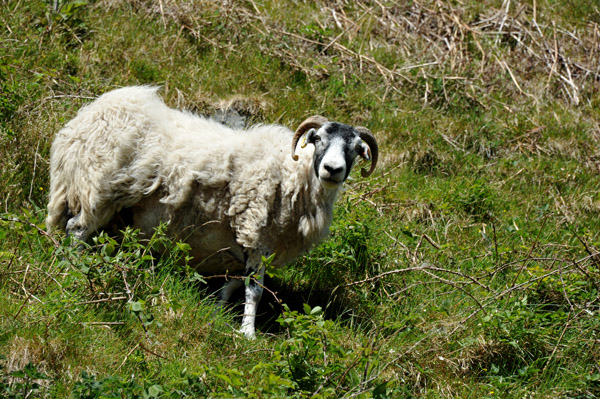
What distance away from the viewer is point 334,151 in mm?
5309

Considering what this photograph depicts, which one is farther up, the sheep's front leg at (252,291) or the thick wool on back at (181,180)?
the thick wool on back at (181,180)

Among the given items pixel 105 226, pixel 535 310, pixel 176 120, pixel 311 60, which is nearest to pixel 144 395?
pixel 105 226

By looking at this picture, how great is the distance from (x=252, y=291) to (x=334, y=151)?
1.26 meters

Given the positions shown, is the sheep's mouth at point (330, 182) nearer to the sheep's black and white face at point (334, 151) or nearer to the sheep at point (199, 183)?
the sheep's black and white face at point (334, 151)

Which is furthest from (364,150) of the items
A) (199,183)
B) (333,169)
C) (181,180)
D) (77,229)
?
(77,229)

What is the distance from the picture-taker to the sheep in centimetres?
548

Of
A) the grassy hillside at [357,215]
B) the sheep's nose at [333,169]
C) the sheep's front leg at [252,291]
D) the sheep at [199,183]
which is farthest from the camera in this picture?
the sheep at [199,183]

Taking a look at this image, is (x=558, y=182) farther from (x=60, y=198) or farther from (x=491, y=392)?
(x=60, y=198)

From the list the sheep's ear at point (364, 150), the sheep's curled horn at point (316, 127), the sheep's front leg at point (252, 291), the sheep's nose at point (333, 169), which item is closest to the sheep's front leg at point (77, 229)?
the sheep's front leg at point (252, 291)

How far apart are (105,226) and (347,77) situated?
434 cm

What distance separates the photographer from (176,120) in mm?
5883

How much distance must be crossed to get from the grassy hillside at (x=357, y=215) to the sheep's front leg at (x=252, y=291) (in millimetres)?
195

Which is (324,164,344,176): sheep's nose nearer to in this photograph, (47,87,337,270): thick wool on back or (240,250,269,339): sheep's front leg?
(47,87,337,270): thick wool on back

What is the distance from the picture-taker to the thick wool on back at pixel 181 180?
548 cm
